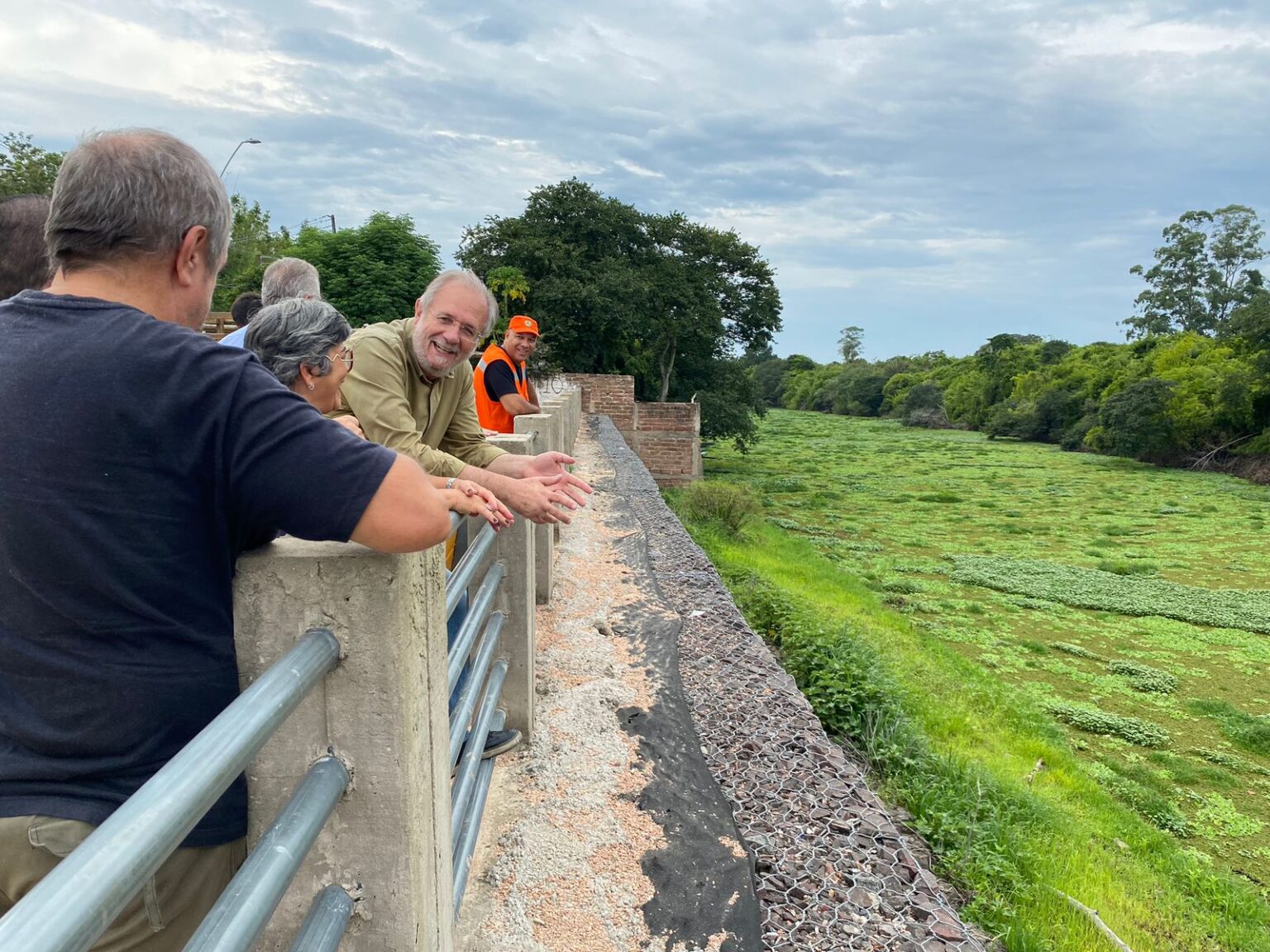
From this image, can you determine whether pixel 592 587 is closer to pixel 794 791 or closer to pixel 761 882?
pixel 794 791

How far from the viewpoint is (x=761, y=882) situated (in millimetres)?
2617

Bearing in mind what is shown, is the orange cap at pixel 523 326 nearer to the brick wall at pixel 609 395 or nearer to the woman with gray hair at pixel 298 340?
the woman with gray hair at pixel 298 340

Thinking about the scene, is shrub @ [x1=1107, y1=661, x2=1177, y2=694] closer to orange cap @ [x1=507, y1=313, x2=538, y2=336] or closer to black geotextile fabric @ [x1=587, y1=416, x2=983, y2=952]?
black geotextile fabric @ [x1=587, y1=416, x2=983, y2=952]

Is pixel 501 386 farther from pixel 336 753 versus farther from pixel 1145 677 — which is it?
pixel 1145 677

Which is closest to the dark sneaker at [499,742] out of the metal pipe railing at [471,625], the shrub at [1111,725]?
the metal pipe railing at [471,625]

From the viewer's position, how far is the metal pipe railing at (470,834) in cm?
221

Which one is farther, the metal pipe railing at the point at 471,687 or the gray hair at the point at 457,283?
the gray hair at the point at 457,283

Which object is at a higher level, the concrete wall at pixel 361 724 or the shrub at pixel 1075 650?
the concrete wall at pixel 361 724

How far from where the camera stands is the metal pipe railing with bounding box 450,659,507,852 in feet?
7.35

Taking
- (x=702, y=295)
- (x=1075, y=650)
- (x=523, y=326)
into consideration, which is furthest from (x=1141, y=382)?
(x=523, y=326)

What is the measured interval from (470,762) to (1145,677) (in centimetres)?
1253

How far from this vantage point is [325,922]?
1373mm

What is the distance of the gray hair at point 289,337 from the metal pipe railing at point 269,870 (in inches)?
49.6

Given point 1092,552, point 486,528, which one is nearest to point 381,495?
point 486,528
